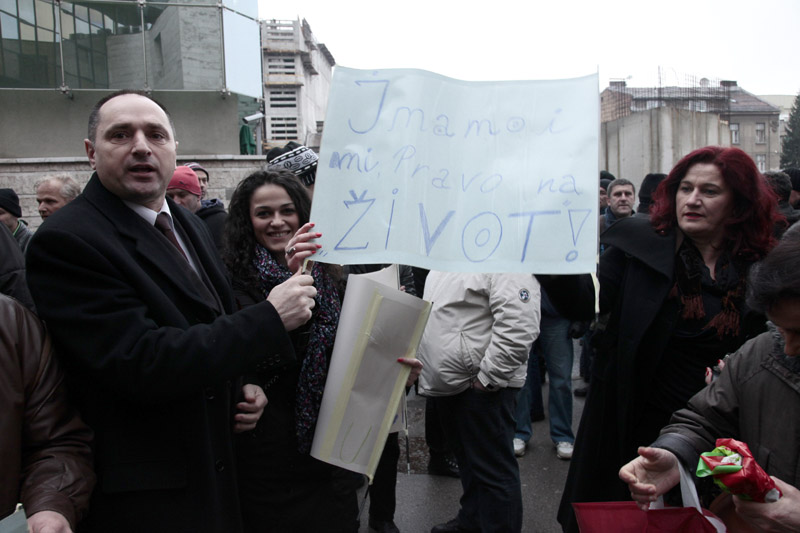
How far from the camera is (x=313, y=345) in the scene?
1.94 meters

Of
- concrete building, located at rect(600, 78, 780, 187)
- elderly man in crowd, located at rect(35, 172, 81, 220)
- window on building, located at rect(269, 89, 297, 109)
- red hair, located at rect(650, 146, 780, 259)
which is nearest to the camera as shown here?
red hair, located at rect(650, 146, 780, 259)

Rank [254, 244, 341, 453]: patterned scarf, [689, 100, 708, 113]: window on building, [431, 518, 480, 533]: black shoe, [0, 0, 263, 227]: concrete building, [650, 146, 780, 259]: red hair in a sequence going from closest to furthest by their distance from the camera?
[254, 244, 341, 453]: patterned scarf, [650, 146, 780, 259]: red hair, [431, 518, 480, 533]: black shoe, [0, 0, 263, 227]: concrete building, [689, 100, 708, 113]: window on building

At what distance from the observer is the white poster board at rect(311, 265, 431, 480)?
170 cm

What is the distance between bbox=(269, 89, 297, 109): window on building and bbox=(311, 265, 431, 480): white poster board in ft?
170

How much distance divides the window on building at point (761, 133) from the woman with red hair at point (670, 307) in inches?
2802

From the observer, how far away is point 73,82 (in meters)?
9.18

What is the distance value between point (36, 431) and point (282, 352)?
598mm

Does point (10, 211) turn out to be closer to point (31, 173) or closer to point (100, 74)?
point (31, 173)

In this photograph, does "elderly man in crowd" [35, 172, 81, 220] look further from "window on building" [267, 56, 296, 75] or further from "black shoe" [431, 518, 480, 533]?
"window on building" [267, 56, 296, 75]

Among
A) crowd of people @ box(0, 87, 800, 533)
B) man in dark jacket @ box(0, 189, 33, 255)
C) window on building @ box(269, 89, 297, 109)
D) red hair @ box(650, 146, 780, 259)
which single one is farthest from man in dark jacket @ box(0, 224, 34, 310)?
window on building @ box(269, 89, 297, 109)

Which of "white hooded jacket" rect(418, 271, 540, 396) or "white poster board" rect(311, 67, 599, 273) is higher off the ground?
"white poster board" rect(311, 67, 599, 273)

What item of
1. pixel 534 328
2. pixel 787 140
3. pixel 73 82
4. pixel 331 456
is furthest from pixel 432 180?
pixel 787 140

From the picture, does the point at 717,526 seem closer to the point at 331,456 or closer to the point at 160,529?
the point at 331,456

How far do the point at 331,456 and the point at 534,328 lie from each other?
1.44m
